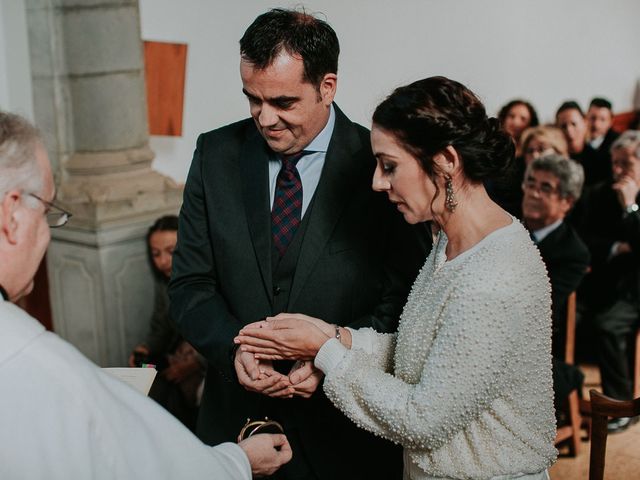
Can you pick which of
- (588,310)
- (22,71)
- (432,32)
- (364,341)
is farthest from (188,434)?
(432,32)

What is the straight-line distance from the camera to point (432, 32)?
21.4 feet

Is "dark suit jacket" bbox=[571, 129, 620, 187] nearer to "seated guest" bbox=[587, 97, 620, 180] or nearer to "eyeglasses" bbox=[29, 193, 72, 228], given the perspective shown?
"seated guest" bbox=[587, 97, 620, 180]

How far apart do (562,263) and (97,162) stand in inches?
89.7

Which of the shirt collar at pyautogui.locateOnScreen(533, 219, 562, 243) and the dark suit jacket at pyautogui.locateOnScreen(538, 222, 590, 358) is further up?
the shirt collar at pyautogui.locateOnScreen(533, 219, 562, 243)

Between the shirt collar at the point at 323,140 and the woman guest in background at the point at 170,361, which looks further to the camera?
the woman guest in background at the point at 170,361

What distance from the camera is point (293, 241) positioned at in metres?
2.01

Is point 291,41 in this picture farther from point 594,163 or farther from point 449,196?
point 594,163

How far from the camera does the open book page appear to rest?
171 centimetres

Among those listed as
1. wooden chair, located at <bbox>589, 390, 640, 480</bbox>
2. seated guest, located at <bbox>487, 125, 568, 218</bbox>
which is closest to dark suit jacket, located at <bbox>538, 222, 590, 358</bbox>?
seated guest, located at <bbox>487, 125, 568, 218</bbox>

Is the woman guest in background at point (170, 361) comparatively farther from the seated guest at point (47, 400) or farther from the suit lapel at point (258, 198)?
the seated guest at point (47, 400)

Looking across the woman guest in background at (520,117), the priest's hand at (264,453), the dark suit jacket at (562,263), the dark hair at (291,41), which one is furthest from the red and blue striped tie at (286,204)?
the woman guest in background at (520,117)

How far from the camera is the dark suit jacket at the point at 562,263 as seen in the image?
145 inches

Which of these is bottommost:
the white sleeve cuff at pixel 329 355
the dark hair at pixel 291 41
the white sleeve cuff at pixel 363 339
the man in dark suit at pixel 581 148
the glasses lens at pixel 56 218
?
the man in dark suit at pixel 581 148

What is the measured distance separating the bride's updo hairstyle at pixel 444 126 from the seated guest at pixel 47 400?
2.35 feet
